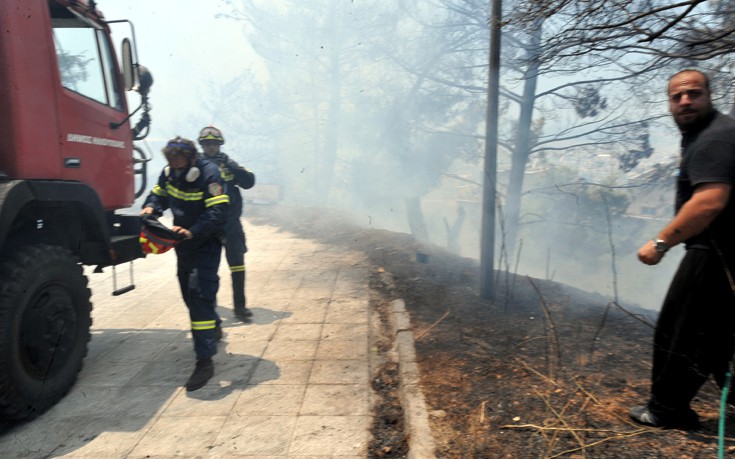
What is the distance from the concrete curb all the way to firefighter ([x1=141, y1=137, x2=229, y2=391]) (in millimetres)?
1596

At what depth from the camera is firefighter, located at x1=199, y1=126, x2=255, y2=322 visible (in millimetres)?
5062

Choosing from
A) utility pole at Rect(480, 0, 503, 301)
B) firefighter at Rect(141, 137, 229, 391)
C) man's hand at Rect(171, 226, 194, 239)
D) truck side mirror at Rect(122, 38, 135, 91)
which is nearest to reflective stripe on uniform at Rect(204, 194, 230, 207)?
firefighter at Rect(141, 137, 229, 391)

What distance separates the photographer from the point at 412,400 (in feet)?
10.5

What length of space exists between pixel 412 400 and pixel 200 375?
173 centimetres

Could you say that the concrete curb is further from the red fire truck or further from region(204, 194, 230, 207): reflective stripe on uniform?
the red fire truck

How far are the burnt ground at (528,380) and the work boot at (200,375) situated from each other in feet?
4.54

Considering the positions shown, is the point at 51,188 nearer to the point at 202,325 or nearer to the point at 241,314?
the point at 202,325

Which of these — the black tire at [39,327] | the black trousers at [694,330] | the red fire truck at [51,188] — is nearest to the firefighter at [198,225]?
the red fire truck at [51,188]

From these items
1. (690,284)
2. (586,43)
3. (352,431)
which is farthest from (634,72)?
(352,431)

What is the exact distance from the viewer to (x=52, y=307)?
3354 millimetres

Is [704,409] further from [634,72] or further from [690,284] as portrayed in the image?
[634,72]

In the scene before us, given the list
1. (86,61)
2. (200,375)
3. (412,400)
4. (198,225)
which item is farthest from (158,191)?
(412,400)

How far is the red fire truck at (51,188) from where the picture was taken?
3.05 metres

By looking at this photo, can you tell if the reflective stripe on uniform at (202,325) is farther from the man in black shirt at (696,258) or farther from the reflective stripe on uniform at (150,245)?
the man in black shirt at (696,258)
